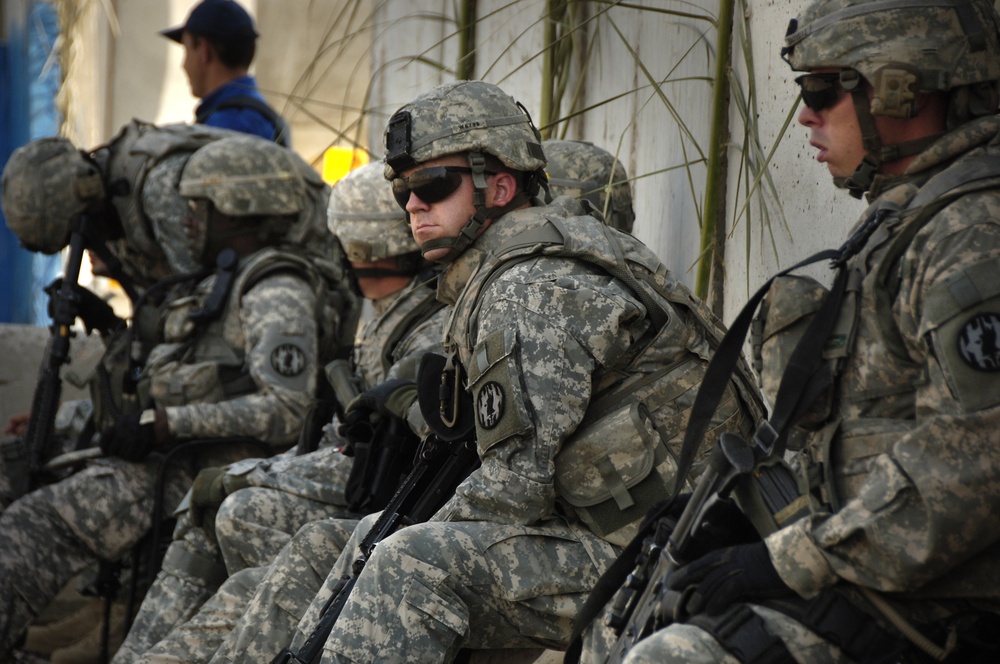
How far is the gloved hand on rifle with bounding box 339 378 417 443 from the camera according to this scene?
3.78 meters

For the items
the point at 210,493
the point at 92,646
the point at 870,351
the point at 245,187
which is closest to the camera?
the point at 870,351

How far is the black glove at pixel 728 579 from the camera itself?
218 cm

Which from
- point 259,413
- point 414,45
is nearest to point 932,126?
point 259,413

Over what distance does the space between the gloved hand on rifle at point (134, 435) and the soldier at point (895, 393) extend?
124 inches

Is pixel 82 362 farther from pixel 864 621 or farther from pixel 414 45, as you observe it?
pixel 864 621

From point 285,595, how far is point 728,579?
1.76 metres

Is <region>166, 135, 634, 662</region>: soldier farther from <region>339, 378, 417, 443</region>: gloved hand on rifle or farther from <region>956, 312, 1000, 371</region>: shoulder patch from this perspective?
<region>956, 312, 1000, 371</region>: shoulder patch

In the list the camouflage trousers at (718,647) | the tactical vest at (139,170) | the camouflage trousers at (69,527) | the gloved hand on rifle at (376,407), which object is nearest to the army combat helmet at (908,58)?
the camouflage trousers at (718,647)

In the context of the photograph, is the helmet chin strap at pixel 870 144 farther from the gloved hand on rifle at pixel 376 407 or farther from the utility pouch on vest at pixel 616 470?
the gloved hand on rifle at pixel 376 407

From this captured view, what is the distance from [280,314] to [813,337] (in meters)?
3.01

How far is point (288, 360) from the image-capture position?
5.02 metres

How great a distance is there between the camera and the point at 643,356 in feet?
10.0

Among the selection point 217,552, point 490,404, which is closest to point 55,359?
point 217,552

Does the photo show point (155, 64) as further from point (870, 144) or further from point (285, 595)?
point (870, 144)
